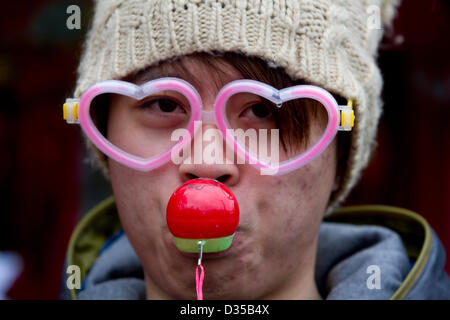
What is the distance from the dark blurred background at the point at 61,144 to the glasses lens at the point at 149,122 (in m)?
1.55

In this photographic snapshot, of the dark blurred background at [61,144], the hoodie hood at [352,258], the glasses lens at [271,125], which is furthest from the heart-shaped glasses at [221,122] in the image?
Result: the dark blurred background at [61,144]

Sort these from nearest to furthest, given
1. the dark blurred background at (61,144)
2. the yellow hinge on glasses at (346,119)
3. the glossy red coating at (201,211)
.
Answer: the glossy red coating at (201,211)
the yellow hinge on glasses at (346,119)
the dark blurred background at (61,144)

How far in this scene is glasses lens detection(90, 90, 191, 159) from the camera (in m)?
1.11

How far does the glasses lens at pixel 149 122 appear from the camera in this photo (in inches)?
43.5

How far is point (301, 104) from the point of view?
108cm

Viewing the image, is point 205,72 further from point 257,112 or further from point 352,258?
point 352,258

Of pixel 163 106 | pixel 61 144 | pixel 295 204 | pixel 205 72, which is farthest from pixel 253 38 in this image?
pixel 61 144

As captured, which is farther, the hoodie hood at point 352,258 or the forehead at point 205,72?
the hoodie hood at point 352,258

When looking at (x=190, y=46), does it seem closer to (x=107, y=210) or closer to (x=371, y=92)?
(x=371, y=92)

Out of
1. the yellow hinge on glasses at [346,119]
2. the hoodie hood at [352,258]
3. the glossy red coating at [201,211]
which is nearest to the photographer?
the glossy red coating at [201,211]

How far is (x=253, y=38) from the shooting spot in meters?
1.07

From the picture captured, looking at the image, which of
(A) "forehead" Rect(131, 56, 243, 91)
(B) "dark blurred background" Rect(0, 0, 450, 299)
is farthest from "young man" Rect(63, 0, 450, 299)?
(B) "dark blurred background" Rect(0, 0, 450, 299)

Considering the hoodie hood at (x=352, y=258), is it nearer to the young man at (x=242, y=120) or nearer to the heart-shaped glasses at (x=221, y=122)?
the young man at (x=242, y=120)
